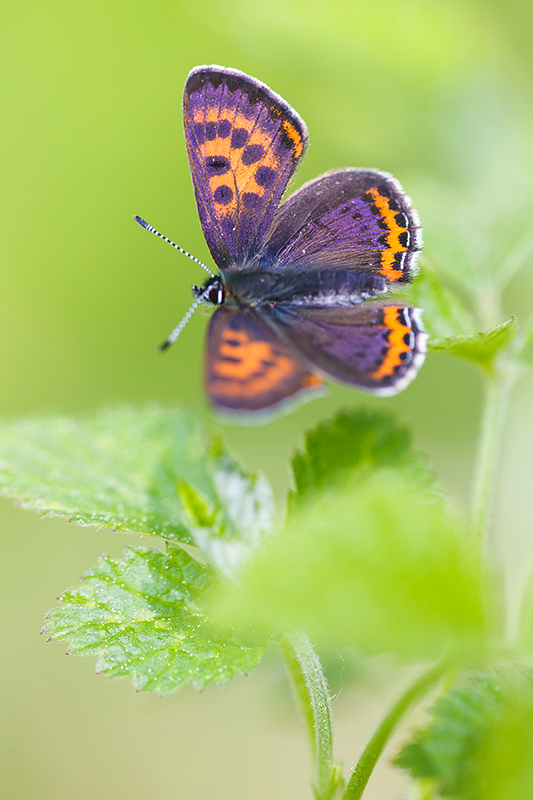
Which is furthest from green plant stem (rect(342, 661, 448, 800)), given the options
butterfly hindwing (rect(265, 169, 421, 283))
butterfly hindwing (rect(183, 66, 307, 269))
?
butterfly hindwing (rect(183, 66, 307, 269))

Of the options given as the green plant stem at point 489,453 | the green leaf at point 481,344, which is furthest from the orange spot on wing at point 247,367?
the green plant stem at point 489,453

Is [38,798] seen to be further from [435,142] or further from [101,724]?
[435,142]

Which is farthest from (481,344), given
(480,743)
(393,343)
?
(480,743)

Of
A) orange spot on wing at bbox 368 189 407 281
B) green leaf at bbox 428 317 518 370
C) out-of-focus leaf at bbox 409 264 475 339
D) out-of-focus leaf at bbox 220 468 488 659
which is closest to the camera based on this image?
out-of-focus leaf at bbox 220 468 488 659

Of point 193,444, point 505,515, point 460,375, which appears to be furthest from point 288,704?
point 460,375

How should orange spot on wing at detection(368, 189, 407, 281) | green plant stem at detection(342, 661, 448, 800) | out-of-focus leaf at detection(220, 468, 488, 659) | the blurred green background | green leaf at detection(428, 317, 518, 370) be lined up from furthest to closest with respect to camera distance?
the blurred green background, orange spot on wing at detection(368, 189, 407, 281), green leaf at detection(428, 317, 518, 370), green plant stem at detection(342, 661, 448, 800), out-of-focus leaf at detection(220, 468, 488, 659)

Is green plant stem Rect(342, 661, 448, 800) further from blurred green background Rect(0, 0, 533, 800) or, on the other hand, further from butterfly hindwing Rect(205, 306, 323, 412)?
blurred green background Rect(0, 0, 533, 800)

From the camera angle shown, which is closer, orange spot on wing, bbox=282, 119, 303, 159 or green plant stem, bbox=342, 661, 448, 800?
green plant stem, bbox=342, 661, 448, 800
